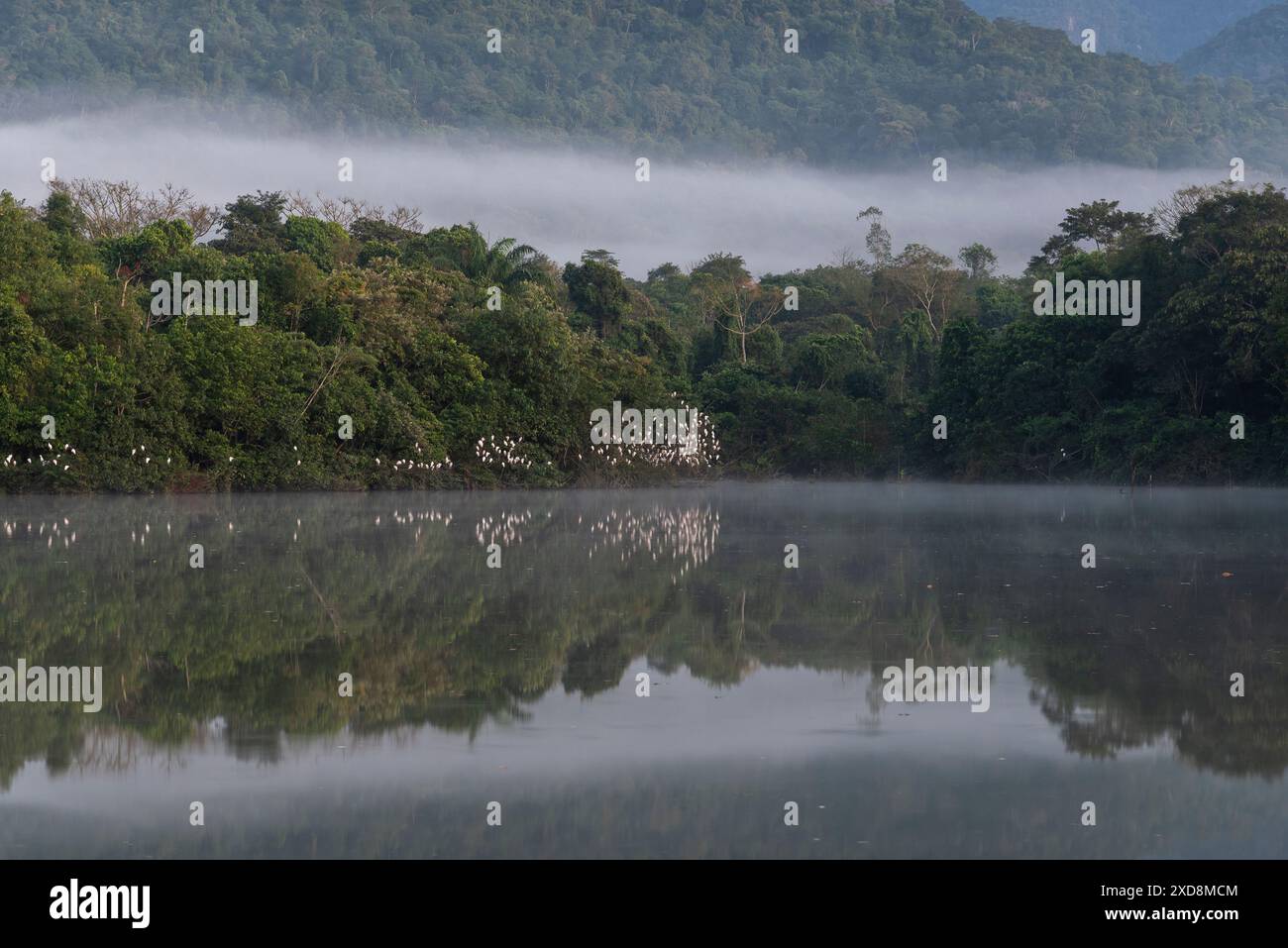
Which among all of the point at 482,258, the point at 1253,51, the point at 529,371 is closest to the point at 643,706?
the point at 529,371

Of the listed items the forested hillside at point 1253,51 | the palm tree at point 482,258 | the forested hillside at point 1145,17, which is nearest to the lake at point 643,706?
the palm tree at point 482,258

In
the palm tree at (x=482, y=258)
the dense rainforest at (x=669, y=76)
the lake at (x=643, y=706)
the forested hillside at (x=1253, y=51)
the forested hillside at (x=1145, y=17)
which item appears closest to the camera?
the lake at (x=643, y=706)

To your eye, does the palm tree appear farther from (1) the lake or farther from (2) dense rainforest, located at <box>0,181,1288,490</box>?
(1) the lake

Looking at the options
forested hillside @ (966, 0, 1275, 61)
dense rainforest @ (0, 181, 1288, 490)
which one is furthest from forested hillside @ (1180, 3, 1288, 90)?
dense rainforest @ (0, 181, 1288, 490)

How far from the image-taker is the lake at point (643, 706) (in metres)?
5.21

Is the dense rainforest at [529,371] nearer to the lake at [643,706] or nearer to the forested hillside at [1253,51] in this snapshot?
the lake at [643,706]

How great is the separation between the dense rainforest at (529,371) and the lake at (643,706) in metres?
16.1

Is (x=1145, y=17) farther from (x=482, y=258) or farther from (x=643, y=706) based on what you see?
(x=643, y=706)

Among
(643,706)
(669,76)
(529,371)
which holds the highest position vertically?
(669,76)

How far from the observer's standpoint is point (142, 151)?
3942 inches

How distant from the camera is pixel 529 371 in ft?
123

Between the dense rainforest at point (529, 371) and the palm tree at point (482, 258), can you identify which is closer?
the dense rainforest at point (529, 371)

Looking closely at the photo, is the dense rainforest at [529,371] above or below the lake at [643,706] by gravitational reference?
above

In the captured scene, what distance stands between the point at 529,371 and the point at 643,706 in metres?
30.5
